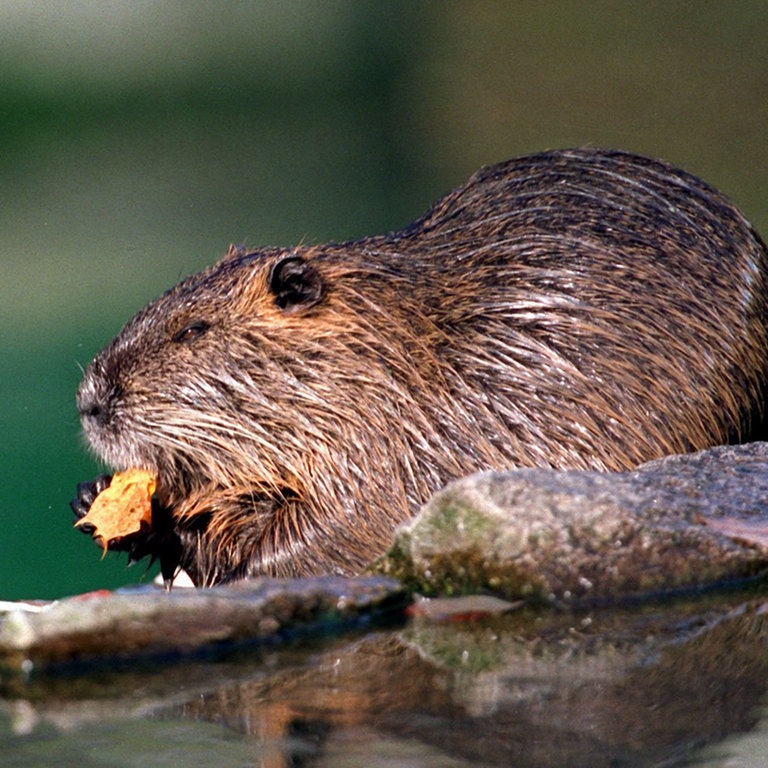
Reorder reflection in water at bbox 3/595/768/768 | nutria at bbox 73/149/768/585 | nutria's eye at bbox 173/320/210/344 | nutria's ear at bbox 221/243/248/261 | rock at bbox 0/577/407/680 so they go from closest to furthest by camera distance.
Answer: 1. reflection in water at bbox 3/595/768/768
2. rock at bbox 0/577/407/680
3. nutria at bbox 73/149/768/585
4. nutria's eye at bbox 173/320/210/344
5. nutria's ear at bbox 221/243/248/261

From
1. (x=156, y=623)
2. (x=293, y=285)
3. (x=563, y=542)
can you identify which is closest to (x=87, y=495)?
(x=293, y=285)

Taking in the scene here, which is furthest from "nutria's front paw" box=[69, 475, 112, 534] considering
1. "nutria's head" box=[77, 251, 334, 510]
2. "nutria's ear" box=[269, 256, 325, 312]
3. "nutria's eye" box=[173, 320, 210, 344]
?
"nutria's ear" box=[269, 256, 325, 312]

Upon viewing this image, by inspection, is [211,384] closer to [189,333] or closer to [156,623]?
[189,333]

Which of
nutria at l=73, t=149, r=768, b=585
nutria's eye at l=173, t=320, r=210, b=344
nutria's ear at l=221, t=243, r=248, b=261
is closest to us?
nutria at l=73, t=149, r=768, b=585

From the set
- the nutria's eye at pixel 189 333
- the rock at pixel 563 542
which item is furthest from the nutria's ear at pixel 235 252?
the rock at pixel 563 542

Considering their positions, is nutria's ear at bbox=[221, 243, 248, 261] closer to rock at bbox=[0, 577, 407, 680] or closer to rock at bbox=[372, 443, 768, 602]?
rock at bbox=[372, 443, 768, 602]
